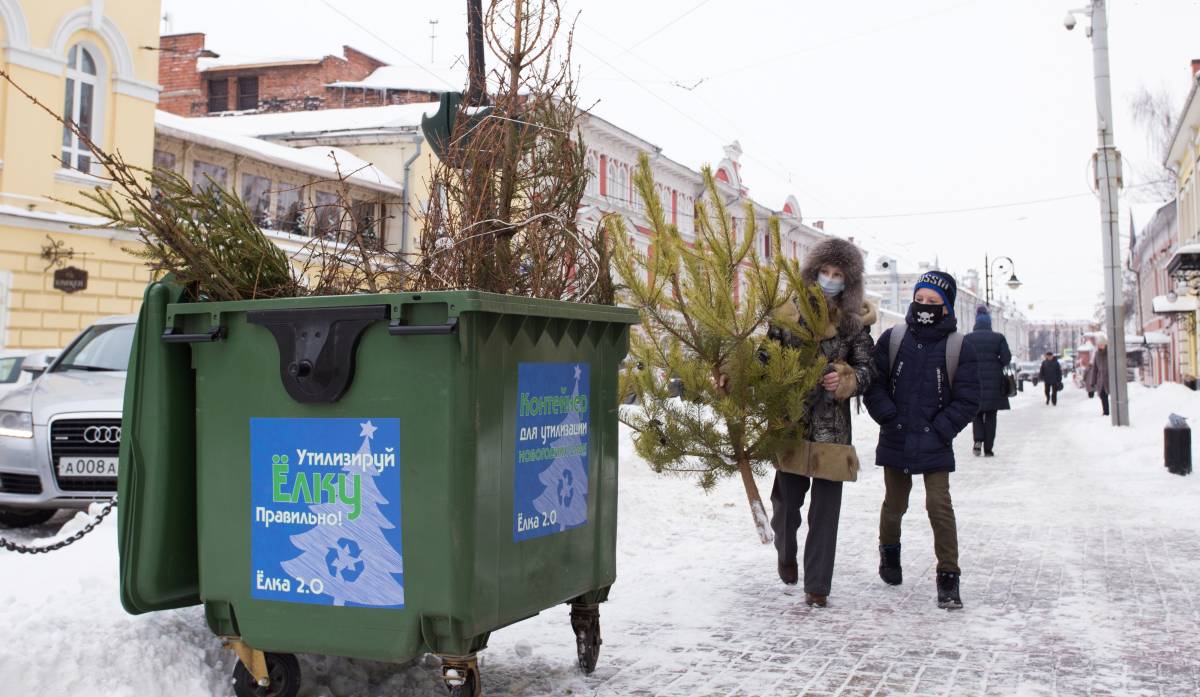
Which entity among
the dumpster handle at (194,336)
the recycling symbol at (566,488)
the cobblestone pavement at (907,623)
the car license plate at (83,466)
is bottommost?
the cobblestone pavement at (907,623)

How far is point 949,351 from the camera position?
6.27 metres

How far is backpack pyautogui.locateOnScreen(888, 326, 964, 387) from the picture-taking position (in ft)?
20.5

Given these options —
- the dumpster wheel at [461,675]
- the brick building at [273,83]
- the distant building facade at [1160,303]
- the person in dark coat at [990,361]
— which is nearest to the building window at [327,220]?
the dumpster wheel at [461,675]

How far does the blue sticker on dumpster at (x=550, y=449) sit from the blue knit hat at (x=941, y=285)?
110 inches

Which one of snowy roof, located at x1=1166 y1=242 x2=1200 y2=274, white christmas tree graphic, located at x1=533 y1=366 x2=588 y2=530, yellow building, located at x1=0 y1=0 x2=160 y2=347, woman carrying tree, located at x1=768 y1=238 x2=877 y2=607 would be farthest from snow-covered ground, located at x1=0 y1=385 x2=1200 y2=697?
snowy roof, located at x1=1166 y1=242 x2=1200 y2=274

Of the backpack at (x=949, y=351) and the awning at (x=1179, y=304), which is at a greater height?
the awning at (x=1179, y=304)

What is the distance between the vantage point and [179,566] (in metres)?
4.02

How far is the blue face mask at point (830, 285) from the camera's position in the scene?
247 inches

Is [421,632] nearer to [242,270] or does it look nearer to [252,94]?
[242,270]

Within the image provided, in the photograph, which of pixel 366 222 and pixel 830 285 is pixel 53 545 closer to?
pixel 366 222

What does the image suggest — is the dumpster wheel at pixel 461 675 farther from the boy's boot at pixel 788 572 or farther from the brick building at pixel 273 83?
the brick building at pixel 273 83

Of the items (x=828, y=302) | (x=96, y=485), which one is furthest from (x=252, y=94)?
(x=828, y=302)

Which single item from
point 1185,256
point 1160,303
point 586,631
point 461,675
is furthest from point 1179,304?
point 461,675

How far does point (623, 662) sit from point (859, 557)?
340cm
